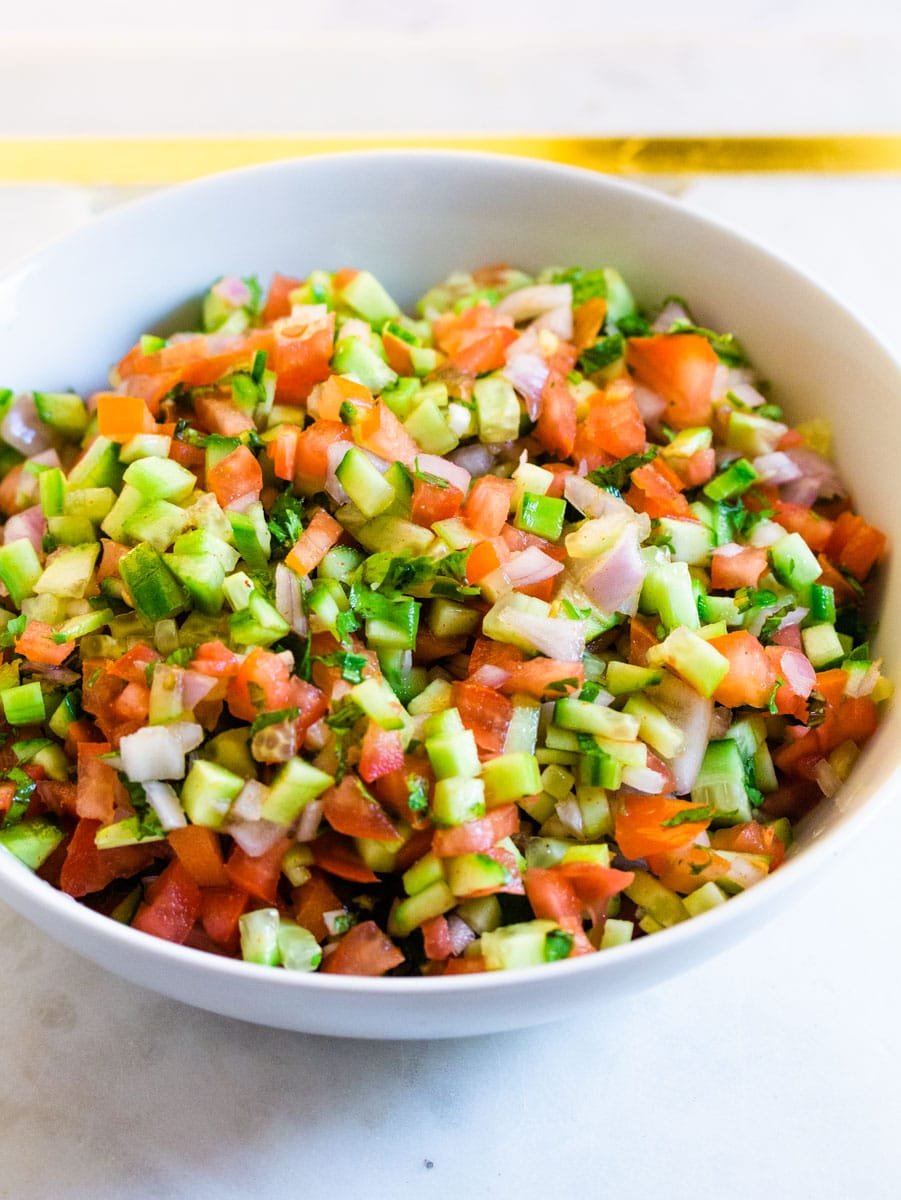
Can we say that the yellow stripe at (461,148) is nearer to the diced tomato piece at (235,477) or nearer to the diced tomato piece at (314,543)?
A: the diced tomato piece at (235,477)

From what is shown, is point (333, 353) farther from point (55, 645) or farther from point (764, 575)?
point (764, 575)

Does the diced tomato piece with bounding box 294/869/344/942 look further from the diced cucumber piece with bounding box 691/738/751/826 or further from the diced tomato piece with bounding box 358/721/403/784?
the diced cucumber piece with bounding box 691/738/751/826

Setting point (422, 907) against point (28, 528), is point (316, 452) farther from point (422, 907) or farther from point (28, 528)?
point (422, 907)

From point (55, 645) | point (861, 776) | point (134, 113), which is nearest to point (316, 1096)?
point (55, 645)

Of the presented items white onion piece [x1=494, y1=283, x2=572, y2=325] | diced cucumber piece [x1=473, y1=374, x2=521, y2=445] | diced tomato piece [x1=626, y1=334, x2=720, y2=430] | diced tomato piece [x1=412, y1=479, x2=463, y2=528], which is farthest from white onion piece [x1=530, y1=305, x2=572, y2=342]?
diced tomato piece [x1=412, y1=479, x2=463, y2=528]

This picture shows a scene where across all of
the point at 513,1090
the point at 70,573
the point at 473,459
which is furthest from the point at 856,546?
the point at 70,573

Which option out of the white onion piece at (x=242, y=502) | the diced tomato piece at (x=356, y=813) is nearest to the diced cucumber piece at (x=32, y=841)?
the diced tomato piece at (x=356, y=813)

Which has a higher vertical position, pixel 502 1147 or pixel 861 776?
pixel 861 776
